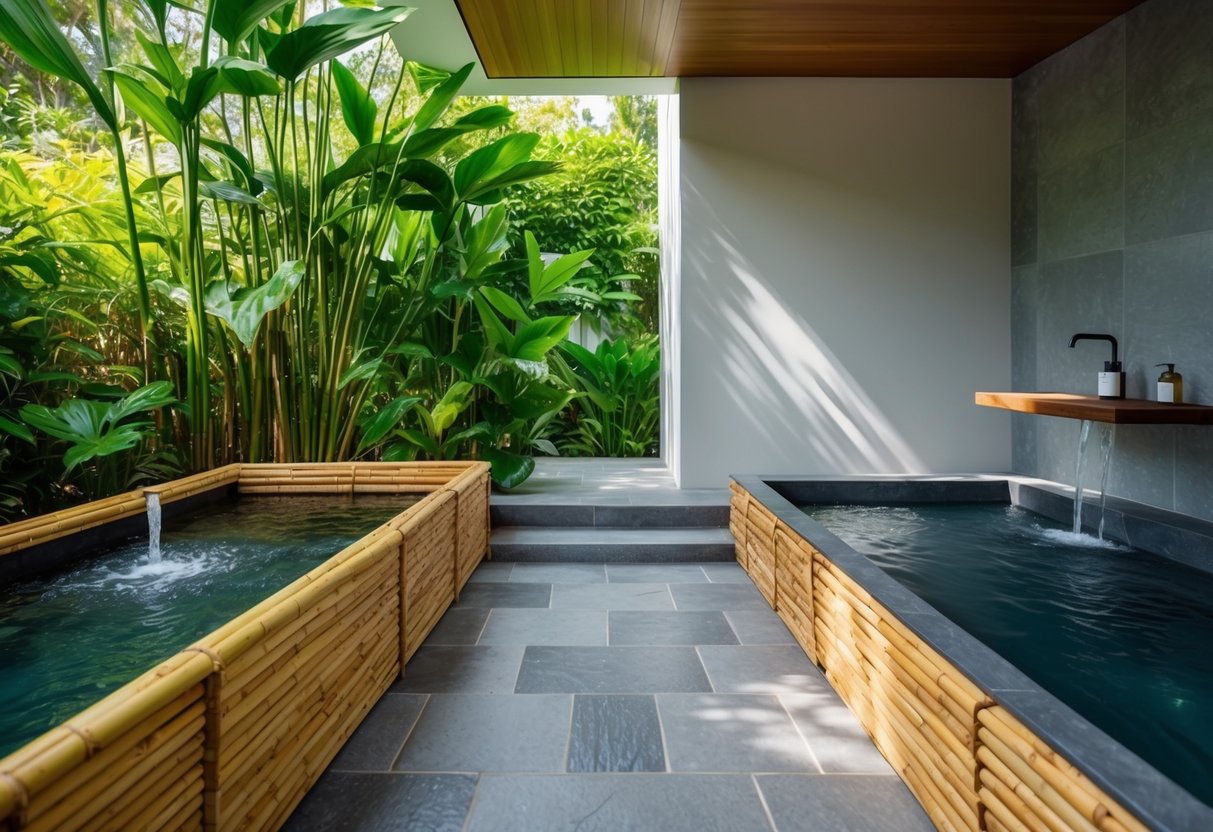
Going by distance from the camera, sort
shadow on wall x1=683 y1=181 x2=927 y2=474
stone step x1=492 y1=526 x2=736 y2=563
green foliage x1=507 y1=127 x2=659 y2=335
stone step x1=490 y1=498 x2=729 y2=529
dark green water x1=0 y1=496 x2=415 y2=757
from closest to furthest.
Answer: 1. dark green water x1=0 y1=496 x2=415 y2=757
2. stone step x1=492 y1=526 x2=736 y2=563
3. stone step x1=490 y1=498 x2=729 y2=529
4. shadow on wall x1=683 y1=181 x2=927 y2=474
5. green foliage x1=507 y1=127 x2=659 y2=335

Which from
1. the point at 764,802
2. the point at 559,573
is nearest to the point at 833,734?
the point at 764,802

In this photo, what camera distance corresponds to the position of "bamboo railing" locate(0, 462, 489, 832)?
2.91ft

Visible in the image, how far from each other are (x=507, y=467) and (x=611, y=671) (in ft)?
7.11

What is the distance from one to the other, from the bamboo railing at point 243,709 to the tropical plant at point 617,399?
12.4 ft

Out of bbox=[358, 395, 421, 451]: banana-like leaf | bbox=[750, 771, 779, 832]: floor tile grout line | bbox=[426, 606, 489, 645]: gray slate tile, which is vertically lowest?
bbox=[750, 771, 779, 832]: floor tile grout line

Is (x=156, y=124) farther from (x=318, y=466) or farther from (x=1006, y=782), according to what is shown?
(x=1006, y=782)

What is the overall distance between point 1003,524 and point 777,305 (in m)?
1.73

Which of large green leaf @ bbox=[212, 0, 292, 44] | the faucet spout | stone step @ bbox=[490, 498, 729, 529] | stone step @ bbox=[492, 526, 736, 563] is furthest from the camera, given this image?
stone step @ bbox=[490, 498, 729, 529]

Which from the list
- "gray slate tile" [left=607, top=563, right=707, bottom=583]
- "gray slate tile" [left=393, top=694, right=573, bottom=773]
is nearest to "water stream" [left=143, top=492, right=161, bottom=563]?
"gray slate tile" [left=393, top=694, right=573, bottom=773]

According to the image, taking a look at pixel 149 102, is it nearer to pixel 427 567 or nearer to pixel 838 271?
pixel 427 567

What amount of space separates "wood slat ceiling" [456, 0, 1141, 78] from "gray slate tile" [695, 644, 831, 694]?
2804mm

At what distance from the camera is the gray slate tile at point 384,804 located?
1.48 metres

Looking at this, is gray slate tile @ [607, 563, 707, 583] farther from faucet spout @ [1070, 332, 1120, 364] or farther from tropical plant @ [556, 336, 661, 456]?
tropical plant @ [556, 336, 661, 456]

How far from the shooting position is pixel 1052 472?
13.3ft
